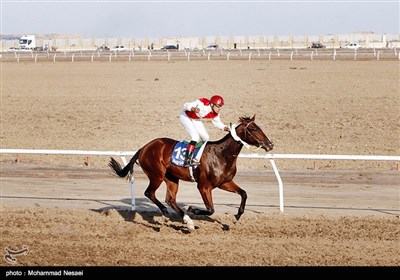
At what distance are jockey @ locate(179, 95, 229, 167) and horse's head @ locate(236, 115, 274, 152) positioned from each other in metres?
0.22

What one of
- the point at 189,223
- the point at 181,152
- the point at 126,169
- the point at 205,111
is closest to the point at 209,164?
the point at 181,152

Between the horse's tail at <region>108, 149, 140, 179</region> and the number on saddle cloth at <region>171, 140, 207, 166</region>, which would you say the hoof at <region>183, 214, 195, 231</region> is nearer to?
the number on saddle cloth at <region>171, 140, 207, 166</region>

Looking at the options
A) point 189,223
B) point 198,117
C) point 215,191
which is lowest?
point 215,191

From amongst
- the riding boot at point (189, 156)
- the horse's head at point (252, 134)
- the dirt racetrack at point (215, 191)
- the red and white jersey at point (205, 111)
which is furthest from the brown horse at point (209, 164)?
the dirt racetrack at point (215, 191)

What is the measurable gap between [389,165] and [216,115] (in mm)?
6790

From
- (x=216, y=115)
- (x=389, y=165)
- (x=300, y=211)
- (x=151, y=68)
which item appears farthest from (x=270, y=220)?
(x=151, y=68)

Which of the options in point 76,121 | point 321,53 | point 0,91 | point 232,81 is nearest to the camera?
point 76,121

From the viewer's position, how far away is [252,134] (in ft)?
38.9

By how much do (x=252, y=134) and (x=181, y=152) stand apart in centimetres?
116

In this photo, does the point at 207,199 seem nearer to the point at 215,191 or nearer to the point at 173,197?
the point at 173,197

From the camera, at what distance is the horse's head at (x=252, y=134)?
1176cm

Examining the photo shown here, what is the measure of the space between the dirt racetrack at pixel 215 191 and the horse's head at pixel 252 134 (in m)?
1.26
